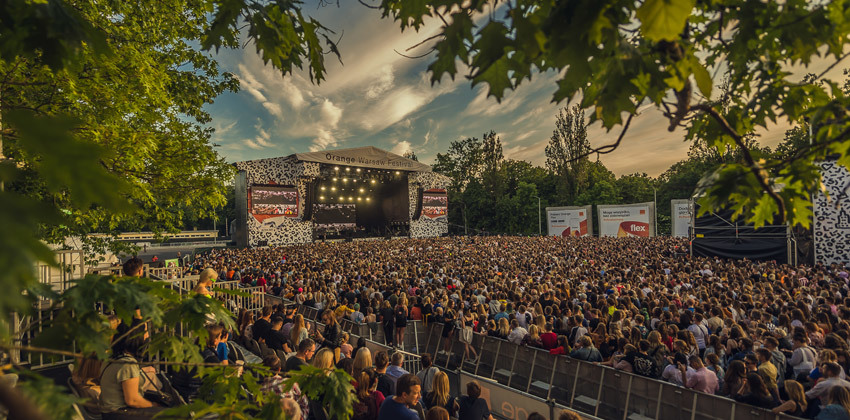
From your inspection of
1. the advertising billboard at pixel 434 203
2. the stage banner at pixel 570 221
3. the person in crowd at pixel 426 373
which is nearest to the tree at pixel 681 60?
the person in crowd at pixel 426 373

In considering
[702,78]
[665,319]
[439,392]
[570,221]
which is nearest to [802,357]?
[665,319]

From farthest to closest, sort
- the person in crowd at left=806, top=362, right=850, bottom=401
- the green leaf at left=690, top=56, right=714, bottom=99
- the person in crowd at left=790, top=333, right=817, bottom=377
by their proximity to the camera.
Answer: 1. the person in crowd at left=790, top=333, right=817, bottom=377
2. the person in crowd at left=806, top=362, right=850, bottom=401
3. the green leaf at left=690, top=56, right=714, bottom=99

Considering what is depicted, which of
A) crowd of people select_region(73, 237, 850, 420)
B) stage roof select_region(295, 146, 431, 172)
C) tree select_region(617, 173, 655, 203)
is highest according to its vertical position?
stage roof select_region(295, 146, 431, 172)

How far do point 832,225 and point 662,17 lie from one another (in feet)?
78.4

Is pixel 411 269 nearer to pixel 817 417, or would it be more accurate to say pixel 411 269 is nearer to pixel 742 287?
pixel 742 287

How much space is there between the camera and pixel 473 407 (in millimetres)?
4176

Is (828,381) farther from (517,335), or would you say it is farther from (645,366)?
(517,335)

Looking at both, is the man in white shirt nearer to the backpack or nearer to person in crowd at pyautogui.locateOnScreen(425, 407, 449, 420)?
the backpack

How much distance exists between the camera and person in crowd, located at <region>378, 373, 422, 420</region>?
3562mm

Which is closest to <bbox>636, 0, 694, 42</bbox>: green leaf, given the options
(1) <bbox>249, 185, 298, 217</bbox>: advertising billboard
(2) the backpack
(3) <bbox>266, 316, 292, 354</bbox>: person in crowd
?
(2) the backpack

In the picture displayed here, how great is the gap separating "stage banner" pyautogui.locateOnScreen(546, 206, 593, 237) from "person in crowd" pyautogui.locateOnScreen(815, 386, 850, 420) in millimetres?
34848

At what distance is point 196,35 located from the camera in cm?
785

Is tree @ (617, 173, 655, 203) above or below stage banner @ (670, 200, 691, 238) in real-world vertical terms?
above

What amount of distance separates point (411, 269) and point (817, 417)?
13.6 metres
